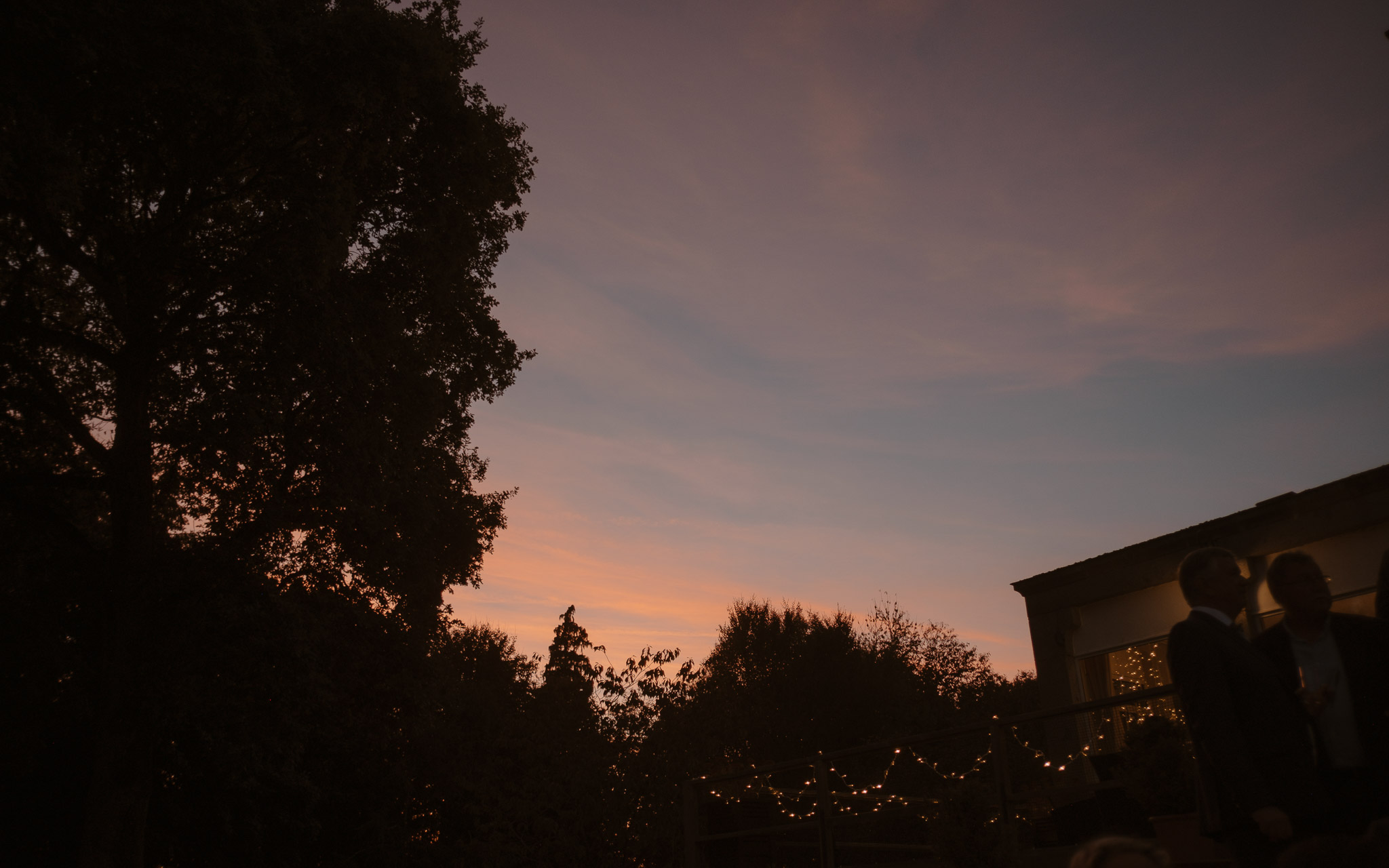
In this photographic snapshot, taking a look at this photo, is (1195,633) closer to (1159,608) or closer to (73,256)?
(1159,608)

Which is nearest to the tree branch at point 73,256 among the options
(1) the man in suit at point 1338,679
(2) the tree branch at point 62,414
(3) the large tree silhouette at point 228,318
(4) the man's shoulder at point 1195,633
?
(3) the large tree silhouette at point 228,318

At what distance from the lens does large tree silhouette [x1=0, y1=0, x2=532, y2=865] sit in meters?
12.5

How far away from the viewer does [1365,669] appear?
3.38 m

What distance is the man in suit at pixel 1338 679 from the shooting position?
3.28 metres

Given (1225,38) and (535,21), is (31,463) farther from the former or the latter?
(1225,38)

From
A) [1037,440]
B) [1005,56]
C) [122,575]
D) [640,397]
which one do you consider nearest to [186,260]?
[122,575]

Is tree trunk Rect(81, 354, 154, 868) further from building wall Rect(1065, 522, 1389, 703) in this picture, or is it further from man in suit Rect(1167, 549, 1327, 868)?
building wall Rect(1065, 522, 1389, 703)

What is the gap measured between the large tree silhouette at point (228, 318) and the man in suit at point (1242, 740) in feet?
39.9

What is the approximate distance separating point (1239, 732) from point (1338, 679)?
1.65 ft

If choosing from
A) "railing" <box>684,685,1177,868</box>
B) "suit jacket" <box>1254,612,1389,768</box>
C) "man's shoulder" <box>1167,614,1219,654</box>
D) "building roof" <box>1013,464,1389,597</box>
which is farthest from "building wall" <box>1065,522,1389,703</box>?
"man's shoulder" <box>1167,614,1219,654</box>

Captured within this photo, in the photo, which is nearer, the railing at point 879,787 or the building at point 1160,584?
the railing at point 879,787

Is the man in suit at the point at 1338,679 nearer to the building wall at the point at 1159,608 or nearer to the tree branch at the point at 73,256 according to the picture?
the building wall at the point at 1159,608

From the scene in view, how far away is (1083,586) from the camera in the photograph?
599 inches

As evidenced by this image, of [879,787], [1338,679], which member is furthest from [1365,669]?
[879,787]
